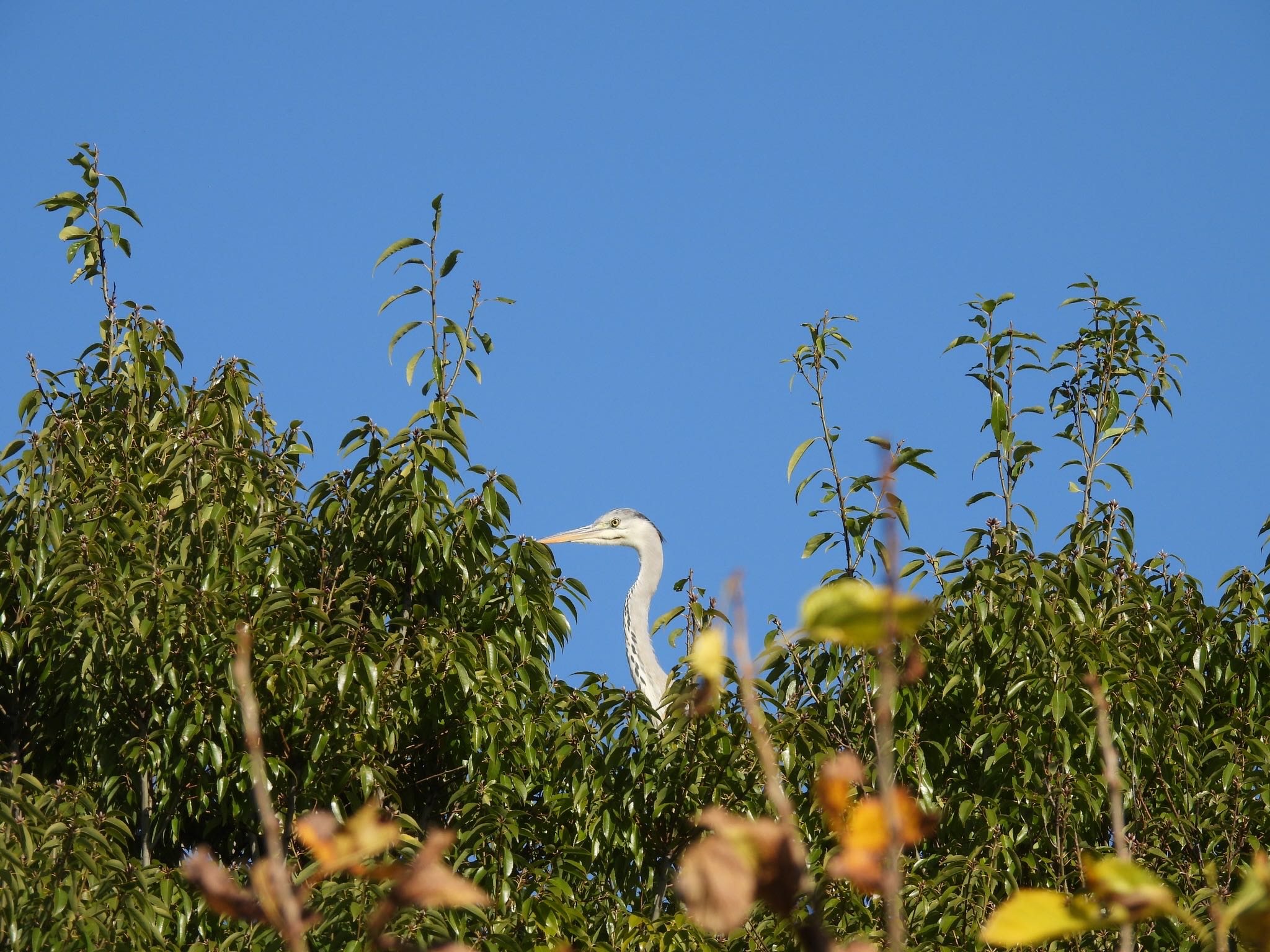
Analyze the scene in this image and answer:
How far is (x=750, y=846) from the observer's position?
0.78m

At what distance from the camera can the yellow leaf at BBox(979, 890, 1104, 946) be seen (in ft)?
2.52

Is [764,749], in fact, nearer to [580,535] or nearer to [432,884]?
[432,884]

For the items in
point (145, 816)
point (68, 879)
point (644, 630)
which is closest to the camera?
point (68, 879)

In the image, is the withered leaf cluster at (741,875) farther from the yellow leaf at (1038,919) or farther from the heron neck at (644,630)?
the heron neck at (644,630)

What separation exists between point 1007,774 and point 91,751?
2.82 meters

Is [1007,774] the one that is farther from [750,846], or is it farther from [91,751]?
[750,846]

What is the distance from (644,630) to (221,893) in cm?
641

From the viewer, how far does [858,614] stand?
0.74 metres

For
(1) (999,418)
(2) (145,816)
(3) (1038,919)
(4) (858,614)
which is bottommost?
(3) (1038,919)

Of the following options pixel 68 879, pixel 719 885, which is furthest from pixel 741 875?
pixel 68 879

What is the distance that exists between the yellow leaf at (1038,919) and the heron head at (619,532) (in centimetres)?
692

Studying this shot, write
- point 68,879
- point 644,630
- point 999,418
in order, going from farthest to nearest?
point 644,630
point 999,418
point 68,879

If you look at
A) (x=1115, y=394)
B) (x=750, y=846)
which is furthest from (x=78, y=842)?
(x=1115, y=394)

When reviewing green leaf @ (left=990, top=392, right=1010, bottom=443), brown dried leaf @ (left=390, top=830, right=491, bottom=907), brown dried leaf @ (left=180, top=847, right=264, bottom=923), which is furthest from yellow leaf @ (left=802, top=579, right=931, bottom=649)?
green leaf @ (left=990, top=392, right=1010, bottom=443)
